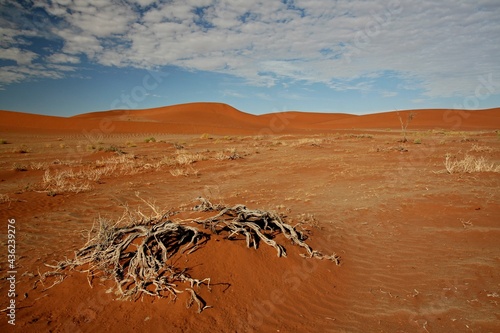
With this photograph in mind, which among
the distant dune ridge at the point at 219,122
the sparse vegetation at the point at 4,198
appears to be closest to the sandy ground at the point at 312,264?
Result: the sparse vegetation at the point at 4,198

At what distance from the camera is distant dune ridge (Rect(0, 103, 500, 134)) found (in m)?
46.9

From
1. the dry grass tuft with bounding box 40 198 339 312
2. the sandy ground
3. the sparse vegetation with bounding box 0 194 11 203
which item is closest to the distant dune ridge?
the sparse vegetation with bounding box 0 194 11 203

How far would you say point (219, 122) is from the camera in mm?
69375

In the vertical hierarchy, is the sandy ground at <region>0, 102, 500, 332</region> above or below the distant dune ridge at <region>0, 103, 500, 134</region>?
below

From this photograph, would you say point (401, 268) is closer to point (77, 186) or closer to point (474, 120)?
point (77, 186)

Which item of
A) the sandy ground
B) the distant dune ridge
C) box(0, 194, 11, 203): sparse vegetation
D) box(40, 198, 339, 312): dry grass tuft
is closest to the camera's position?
the sandy ground

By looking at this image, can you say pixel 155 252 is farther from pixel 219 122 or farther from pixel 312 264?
pixel 219 122

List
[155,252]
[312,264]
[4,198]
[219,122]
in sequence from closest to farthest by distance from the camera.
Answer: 1. [155,252]
2. [312,264]
3. [4,198]
4. [219,122]

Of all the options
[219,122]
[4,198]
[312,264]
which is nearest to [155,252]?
[312,264]

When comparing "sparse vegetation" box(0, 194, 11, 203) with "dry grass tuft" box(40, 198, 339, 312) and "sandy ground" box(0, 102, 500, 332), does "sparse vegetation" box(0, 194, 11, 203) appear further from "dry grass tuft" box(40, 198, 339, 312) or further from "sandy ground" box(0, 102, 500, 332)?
"dry grass tuft" box(40, 198, 339, 312)

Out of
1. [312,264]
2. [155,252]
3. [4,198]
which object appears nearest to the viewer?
[155,252]

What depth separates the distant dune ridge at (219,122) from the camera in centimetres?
4694

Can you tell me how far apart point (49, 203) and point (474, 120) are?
7803 centimetres

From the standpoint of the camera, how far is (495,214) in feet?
18.8
